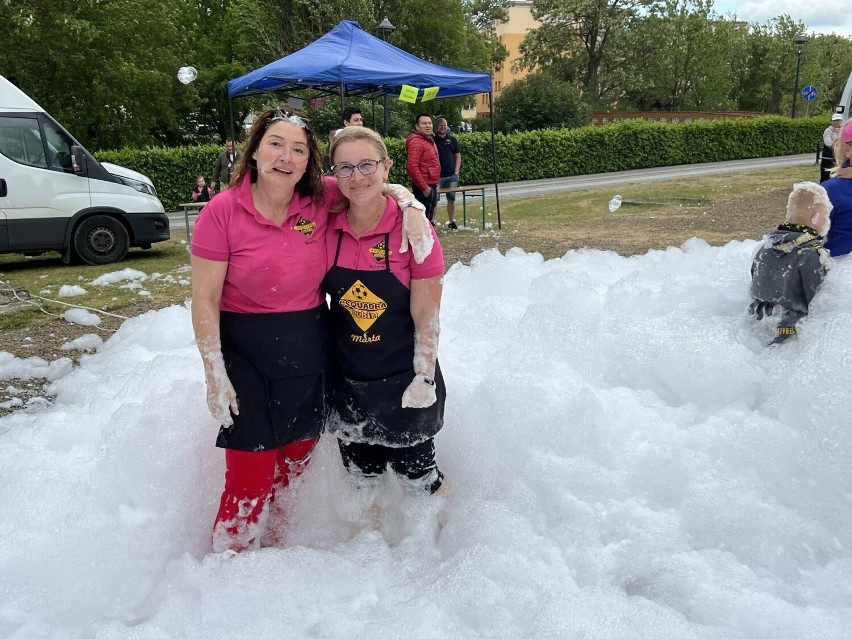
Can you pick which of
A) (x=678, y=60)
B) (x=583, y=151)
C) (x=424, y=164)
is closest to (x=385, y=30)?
(x=583, y=151)

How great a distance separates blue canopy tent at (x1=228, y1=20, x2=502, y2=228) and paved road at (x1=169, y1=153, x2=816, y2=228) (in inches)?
234

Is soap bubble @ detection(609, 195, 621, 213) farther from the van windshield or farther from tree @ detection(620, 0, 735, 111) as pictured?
Answer: tree @ detection(620, 0, 735, 111)

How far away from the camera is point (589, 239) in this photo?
9.63 meters

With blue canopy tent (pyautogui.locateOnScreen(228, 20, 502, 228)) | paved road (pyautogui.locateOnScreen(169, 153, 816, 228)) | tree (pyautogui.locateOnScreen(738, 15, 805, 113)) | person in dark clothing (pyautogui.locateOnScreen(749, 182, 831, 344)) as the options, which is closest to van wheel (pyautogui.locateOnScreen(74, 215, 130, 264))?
blue canopy tent (pyautogui.locateOnScreen(228, 20, 502, 228))

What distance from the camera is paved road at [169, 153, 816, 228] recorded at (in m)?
18.8

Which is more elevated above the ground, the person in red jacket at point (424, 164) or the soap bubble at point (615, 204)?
the person in red jacket at point (424, 164)

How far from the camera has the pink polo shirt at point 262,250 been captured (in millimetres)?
2281

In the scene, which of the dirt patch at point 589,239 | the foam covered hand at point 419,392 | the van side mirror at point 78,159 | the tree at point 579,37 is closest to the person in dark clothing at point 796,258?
the foam covered hand at point 419,392

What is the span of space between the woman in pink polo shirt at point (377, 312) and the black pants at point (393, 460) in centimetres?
10

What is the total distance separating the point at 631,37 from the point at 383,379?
42.9m

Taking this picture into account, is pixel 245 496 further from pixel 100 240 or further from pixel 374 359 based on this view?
pixel 100 240

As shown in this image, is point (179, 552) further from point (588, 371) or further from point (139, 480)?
point (588, 371)

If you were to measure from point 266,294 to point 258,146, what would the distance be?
0.48 metres

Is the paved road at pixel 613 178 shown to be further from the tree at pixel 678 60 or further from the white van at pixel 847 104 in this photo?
the tree at pixel 678 60
